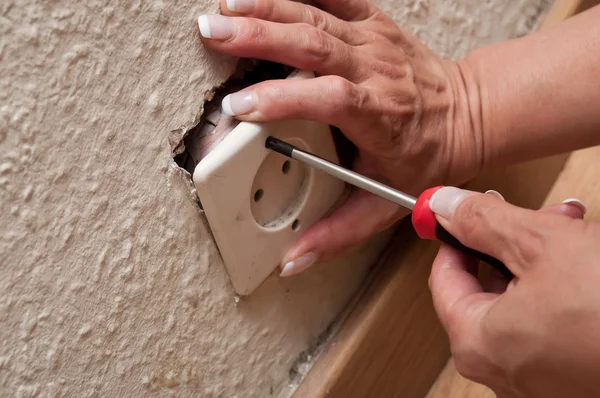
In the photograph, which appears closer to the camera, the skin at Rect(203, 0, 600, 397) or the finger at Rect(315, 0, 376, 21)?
the skin at Rect(203, 0, 600, 397)

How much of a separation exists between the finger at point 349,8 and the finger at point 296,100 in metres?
0.09

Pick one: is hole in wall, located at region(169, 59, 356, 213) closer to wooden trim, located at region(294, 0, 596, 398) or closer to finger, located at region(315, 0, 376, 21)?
finger, located at region(315, 0, 376, 21)

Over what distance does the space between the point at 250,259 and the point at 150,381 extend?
11 centimetres

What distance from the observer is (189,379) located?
15.8 inches

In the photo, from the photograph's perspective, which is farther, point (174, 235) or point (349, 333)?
point (349, 333)

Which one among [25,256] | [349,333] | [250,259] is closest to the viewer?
[25,256]

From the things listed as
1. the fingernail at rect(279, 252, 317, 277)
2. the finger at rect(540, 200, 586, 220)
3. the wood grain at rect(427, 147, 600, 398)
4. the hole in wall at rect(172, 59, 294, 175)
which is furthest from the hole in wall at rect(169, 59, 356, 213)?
the wood grain at rect(427, 147, 600, 398)

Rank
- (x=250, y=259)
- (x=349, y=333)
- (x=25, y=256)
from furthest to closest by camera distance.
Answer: (x=349, y=333), (x=250, y=259), (x=25, y=256)

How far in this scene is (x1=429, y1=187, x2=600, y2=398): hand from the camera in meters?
0.25

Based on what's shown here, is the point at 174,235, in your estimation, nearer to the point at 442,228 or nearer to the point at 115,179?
the point at 115,179

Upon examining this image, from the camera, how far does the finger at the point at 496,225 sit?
28 centimetres

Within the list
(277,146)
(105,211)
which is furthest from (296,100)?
(105,211)

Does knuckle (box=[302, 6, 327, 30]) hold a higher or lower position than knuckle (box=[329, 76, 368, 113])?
higher

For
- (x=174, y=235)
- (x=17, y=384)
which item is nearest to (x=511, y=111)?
(x=174, y=235)
